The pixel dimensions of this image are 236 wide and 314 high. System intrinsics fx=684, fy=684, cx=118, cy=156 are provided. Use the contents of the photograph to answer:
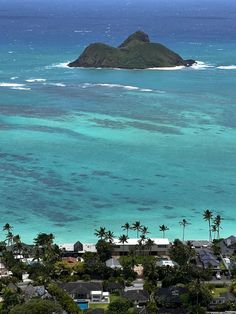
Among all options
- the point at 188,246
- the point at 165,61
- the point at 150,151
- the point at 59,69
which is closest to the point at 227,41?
the point at 165,61

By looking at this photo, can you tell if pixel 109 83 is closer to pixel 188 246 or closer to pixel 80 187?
pixel 80 187

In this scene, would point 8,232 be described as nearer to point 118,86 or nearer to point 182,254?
point 182,254

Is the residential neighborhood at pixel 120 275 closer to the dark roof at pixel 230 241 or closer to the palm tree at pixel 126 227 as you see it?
the dark roof at pixel 230 241

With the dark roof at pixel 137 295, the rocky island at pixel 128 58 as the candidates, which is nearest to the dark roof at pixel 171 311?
the dark roof at pixel 137 295

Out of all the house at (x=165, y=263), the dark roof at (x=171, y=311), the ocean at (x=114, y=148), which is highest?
the ocean at (x=114, y=148)

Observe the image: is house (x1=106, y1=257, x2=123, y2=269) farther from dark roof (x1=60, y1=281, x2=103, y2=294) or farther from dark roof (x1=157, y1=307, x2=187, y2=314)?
dark roof (x1=157, y1=307, x2=187, y2=314)

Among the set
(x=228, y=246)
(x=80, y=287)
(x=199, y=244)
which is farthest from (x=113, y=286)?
(x=228, y=246)
